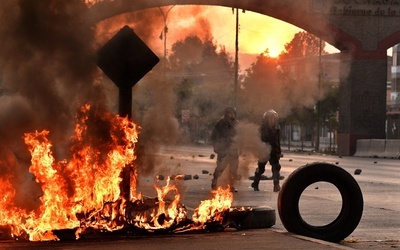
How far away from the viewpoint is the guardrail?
4853 centimetres

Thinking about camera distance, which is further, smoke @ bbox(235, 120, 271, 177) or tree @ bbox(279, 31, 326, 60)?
tree @ bbox(279, 31, 326, 60)

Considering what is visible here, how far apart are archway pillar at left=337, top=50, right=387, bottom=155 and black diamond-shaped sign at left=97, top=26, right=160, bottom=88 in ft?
132

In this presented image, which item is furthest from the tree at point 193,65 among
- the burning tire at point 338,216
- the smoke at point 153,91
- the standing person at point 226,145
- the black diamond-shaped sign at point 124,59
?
the burning tire at point 338,216

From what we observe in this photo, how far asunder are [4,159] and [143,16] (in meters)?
3.55

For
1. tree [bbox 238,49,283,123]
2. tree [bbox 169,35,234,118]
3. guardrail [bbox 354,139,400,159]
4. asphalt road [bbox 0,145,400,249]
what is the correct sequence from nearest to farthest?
asphalt road [bbox 0,145,400,249]
tree [bbox 169,35,234,118]
tree [bbox 238,49,283,123]
guardrail [bbox 354,139,400,159]

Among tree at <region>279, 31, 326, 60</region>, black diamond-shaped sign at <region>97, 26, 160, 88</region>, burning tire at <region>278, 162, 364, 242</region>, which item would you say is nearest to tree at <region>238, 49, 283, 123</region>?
tree at <region>279, 31, 326, 60</region>

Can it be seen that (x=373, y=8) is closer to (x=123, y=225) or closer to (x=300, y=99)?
(x=300, y=99)

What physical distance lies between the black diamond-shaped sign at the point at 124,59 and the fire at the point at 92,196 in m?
0.51

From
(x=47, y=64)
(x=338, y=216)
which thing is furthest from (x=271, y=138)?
(x=338, y=216)

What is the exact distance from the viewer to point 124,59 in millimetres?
12875

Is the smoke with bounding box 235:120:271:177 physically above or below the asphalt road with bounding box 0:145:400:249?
above

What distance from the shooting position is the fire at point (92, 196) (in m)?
11.5

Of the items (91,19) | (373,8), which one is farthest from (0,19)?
(373,8)

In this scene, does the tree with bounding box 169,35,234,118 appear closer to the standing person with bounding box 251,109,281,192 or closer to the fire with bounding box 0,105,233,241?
the standing person with bounding box 251,109,281,192
